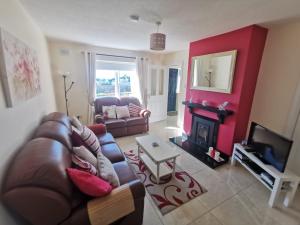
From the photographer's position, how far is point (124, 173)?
68.8 inches

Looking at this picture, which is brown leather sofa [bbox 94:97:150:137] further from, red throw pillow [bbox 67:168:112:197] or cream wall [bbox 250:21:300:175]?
cream wall [bbox 250:21:300:175]

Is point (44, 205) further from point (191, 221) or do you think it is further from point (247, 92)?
point (247, 92)

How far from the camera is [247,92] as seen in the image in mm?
2555

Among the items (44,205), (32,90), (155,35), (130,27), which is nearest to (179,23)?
(155,35)

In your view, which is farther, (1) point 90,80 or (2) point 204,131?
(1) point 90,80

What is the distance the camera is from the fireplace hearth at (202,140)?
2817 millimetres

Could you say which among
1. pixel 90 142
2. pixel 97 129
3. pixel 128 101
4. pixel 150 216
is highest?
pixel 128 101

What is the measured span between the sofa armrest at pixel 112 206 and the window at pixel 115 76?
3.59 meters

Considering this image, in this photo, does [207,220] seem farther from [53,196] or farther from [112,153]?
[53,196]

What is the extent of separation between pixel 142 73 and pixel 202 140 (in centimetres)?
272

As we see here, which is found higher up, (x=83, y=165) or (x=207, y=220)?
(x=83, y=165)

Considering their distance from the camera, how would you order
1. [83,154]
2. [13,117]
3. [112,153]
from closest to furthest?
[13,117] < [83,154] < [112,153]

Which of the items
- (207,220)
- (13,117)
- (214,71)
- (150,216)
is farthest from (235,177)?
(13,117)

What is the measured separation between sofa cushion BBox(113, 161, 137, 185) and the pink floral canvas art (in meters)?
1.25
